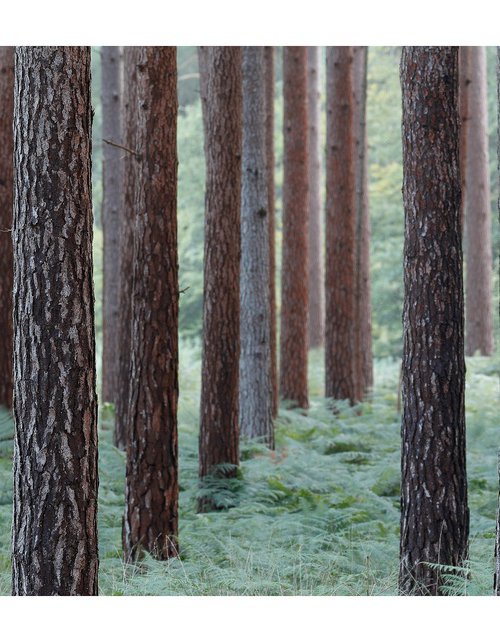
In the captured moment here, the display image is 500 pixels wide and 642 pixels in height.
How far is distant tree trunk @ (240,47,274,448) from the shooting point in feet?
38.0

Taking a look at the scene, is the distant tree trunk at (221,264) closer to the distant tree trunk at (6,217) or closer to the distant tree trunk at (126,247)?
the distant tree trunk at (126,247)

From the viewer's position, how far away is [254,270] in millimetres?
11773

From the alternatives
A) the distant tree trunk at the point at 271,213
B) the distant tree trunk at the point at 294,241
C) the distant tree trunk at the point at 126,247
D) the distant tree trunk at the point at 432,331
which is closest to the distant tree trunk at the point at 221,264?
the distant tree trunk at the point at 126,247

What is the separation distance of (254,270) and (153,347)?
15.9ft

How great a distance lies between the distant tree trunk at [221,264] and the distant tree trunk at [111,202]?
5.35 meters

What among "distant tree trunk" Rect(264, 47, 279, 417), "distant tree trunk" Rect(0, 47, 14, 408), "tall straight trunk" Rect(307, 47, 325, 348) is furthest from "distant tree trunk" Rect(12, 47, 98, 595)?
"tall straight trunk" Rect(307, 47, 325, 348)

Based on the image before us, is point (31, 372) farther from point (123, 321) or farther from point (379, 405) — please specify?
point (379, 405)

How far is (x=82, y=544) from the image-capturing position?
180 inches

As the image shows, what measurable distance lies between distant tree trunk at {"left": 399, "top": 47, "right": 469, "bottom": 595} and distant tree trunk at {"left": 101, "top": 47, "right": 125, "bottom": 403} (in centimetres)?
907

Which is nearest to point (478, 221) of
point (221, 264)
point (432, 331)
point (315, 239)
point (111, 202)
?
point (315, 239)

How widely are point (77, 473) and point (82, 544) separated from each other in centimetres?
38

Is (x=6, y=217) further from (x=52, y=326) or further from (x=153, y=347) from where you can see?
(x=52, y=326)

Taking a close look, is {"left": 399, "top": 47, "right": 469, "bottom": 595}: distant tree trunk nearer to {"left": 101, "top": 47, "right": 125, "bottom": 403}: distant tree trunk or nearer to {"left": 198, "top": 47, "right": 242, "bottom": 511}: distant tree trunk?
{"left": 198, "top": 47, "right": 242, "bottom": 511}: distant tree trunk

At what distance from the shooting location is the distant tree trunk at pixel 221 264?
29.9 feet
